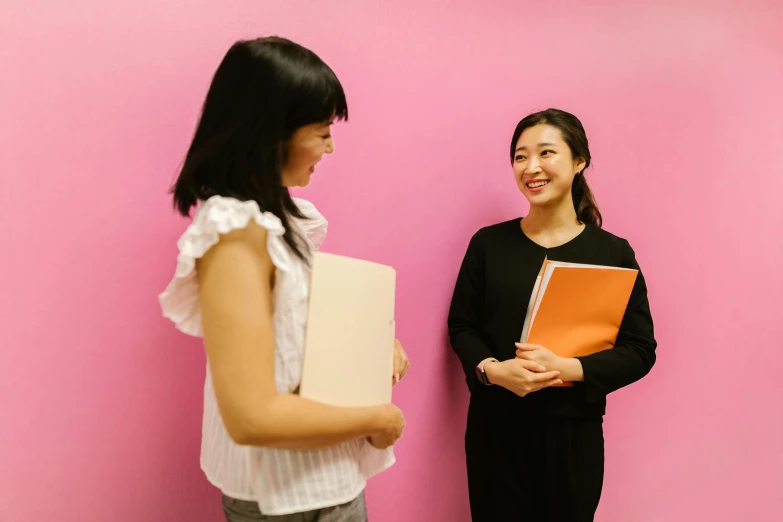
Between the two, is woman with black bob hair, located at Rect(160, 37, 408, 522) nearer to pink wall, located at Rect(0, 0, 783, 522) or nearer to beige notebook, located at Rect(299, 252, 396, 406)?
beige notebook, located at Rect(299, 252, 396, 406)

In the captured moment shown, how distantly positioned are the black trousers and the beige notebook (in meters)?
0.51

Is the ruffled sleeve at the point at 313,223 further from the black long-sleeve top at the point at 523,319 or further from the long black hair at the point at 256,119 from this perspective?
the black long-sleeve top at the point at 523,319

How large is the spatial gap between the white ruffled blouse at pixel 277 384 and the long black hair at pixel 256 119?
4 centimetres

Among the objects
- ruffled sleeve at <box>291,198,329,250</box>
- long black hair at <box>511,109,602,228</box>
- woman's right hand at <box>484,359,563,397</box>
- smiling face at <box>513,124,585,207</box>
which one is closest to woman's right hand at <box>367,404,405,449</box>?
ruffled sleeve at <box>291,198,329,250</box>

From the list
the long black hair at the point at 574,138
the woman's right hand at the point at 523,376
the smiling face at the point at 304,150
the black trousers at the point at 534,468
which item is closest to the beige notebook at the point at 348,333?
the smiling face at the point at 304,150

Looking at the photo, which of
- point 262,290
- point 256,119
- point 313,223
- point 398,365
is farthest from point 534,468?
point 256,119

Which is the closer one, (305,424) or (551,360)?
(305,424)

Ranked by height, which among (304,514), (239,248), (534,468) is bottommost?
(534,468)

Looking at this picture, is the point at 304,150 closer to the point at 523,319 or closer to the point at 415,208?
the point at 415,208

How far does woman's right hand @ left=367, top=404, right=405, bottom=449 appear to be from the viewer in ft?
2.19

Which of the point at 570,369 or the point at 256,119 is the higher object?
the point at 256,119

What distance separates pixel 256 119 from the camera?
610 mm

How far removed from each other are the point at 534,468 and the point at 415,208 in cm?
65

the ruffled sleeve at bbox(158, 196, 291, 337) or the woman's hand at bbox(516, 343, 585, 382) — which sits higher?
the ruffled sleeve at bbox(158, 196, 291, 337)
